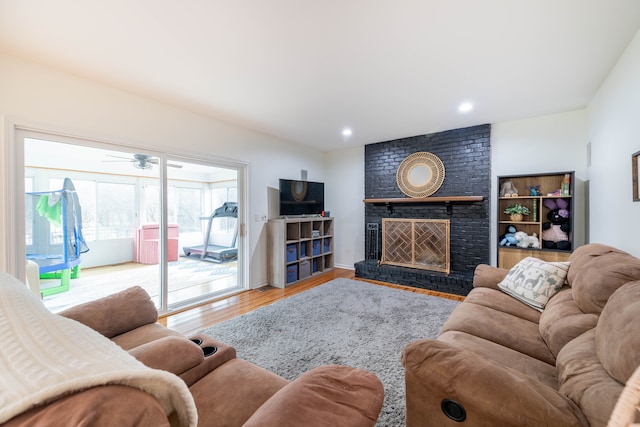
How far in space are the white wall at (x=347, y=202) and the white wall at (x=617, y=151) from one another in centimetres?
327

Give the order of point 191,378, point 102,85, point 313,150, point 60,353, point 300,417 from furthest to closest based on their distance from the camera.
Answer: point 313,150, point 102,85, point 191,378, point 300,417, point 60,353

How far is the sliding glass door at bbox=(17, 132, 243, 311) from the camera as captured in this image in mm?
2428

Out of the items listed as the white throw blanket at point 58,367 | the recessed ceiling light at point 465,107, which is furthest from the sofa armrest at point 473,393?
the recessed ceiling light at point 465,107

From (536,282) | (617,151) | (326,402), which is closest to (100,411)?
(326,402)

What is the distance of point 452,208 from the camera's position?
4227 millimetres

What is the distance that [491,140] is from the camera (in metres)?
3.96

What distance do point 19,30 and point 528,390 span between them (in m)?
3.54

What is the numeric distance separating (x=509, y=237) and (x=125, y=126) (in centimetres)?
498

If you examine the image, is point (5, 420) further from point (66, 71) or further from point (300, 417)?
point (66, 71)

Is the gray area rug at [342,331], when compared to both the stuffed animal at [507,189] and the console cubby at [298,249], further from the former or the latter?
the stuffed animal at [507,189]

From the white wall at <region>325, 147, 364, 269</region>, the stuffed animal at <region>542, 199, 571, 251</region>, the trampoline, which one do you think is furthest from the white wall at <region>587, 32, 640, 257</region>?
the trampoline

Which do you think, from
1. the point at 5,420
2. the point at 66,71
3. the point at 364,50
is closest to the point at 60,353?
the point at 5,420

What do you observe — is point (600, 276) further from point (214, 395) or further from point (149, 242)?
point (149, 242)

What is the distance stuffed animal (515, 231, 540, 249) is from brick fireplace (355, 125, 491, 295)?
0.45m
